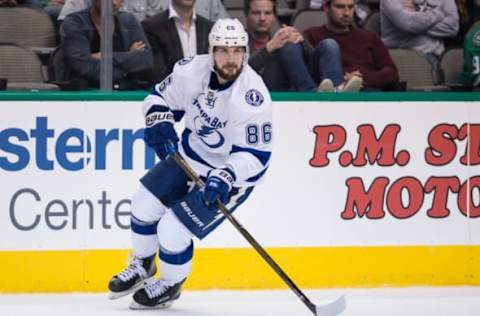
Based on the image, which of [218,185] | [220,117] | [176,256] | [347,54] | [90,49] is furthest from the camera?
[347,54]

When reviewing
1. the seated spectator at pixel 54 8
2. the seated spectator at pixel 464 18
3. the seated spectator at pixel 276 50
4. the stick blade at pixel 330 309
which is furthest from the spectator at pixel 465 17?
the seated spectator at pixel 54 8

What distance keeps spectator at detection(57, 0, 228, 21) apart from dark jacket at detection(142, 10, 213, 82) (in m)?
0.03

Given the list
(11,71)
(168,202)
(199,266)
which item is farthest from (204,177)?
(11,71)

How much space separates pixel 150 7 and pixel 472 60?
5.67 feet

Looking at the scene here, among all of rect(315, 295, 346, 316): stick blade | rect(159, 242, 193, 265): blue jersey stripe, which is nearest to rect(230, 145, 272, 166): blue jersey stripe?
rect(159, 242, 193, 265): blue jersey stripe

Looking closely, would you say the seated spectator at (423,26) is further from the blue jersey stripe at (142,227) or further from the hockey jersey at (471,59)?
the blue jersey stripe at (142,227)

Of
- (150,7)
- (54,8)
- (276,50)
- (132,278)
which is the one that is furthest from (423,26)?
(132,278)

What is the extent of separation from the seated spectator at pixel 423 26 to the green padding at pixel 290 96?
0.25m

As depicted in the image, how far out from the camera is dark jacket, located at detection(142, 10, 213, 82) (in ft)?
21.2

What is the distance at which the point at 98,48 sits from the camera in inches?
253

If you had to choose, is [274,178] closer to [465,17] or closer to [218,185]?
[218,185]

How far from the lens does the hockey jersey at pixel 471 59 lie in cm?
677

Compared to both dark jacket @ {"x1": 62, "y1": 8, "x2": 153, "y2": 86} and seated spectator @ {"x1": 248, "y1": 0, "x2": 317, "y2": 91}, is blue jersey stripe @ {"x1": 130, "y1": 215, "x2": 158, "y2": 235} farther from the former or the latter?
seated spectator @ {"x1": 248, "y1": 0, "x2": 317, "y2": 91}

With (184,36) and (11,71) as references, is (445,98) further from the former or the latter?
(11,71)
